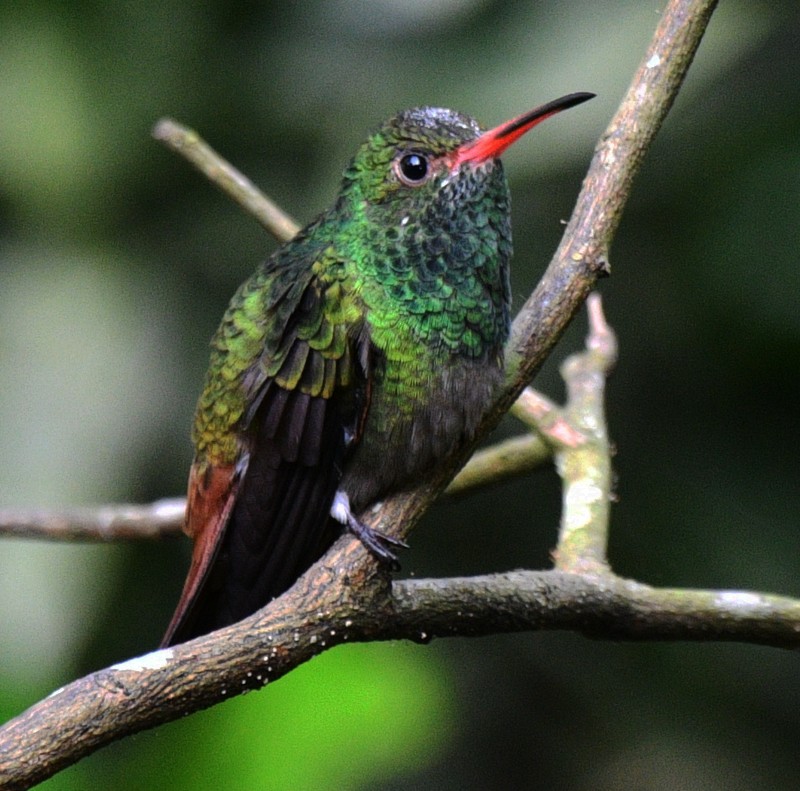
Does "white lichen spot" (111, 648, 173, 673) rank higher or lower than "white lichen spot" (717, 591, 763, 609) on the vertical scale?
lower

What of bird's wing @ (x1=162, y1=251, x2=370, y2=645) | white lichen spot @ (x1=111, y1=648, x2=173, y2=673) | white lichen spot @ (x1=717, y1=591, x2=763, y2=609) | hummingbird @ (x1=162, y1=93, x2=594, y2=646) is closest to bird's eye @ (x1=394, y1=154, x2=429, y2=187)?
hummingbird @ (x1=162, y1=93, x2=594, y2=646)

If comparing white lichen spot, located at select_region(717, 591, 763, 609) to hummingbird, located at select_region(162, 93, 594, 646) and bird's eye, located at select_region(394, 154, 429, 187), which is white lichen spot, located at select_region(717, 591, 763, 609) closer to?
hummingbird, located at select_region(162, 93, 594, 646)

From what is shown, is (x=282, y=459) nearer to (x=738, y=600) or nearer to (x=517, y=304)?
(x=738, y=600)

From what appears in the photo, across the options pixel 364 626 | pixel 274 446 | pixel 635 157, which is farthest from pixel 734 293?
pixel 364 626

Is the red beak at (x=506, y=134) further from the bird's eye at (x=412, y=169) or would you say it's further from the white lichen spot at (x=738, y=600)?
the white lichen spot at (x=738, y=600)

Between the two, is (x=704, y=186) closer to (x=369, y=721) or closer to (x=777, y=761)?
(x=777, y=761)

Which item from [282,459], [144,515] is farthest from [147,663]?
[144,515]
